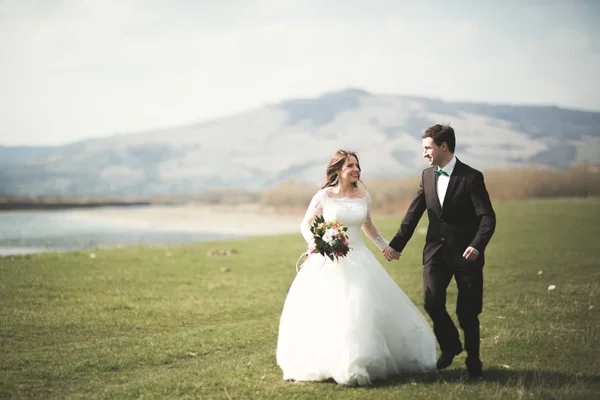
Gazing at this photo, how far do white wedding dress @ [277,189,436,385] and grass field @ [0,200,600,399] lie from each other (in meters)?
0.22

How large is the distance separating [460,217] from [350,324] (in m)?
1.92

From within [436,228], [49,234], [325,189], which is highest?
[325,189]

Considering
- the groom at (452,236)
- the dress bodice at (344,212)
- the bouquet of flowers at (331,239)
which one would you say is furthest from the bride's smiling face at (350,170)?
the groom at (452,236)

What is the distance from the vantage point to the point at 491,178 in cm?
4978

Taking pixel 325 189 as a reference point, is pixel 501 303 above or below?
below

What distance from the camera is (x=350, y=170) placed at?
24.3ft

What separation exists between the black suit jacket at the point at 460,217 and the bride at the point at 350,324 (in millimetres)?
808

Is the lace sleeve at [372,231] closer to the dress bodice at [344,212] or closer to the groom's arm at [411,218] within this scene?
the dress bodice at [344,212]

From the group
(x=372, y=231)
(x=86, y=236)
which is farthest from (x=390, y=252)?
(x=86, y=236)

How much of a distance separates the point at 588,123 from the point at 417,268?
11521 centimetres

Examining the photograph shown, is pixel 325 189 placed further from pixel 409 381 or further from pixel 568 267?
pixel 568 267

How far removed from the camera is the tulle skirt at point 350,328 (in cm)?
645

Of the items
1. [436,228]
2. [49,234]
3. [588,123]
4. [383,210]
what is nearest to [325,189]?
[436,228]

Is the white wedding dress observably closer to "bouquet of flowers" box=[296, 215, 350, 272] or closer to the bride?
the bride
